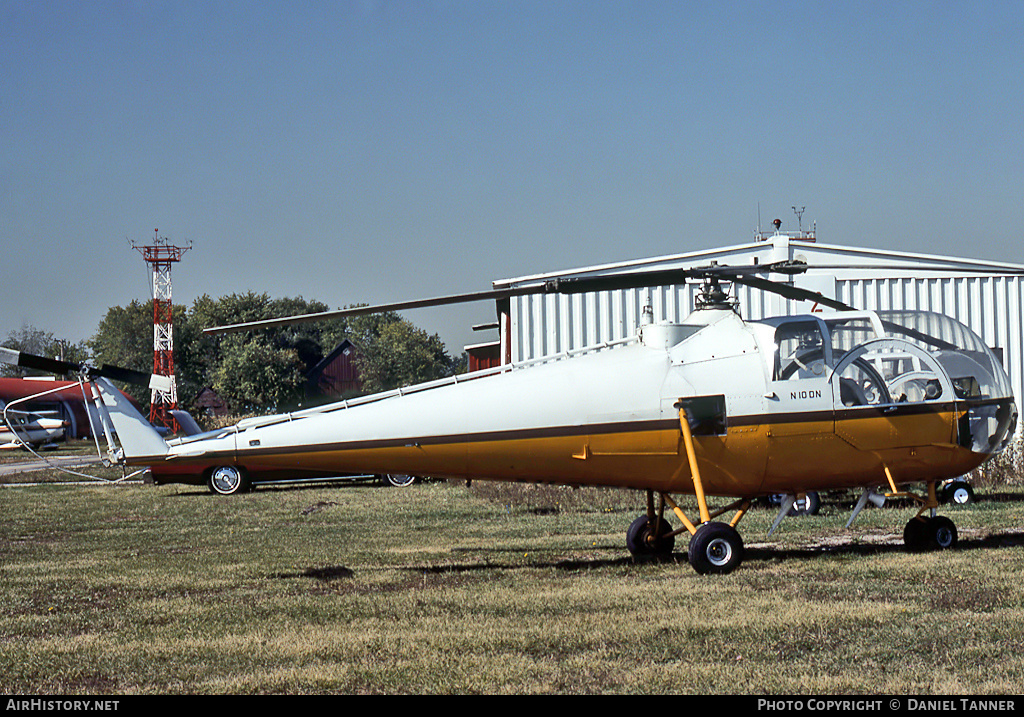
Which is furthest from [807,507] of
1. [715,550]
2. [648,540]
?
[715,550]

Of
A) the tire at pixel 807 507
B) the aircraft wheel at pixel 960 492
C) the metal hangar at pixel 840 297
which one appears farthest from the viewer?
the metal hangar at pixel 840 297

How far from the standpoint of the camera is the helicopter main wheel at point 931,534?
11.6m

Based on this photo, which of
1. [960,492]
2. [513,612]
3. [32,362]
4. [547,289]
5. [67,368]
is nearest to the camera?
[513,612]

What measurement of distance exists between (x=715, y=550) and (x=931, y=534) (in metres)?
2.91

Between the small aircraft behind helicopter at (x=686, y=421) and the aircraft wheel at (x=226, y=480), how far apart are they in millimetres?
14451

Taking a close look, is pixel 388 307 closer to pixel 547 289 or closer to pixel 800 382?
pixel 547 289

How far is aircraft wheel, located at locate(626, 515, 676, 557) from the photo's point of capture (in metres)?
12.1

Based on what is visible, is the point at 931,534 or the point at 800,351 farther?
the point at 931,534

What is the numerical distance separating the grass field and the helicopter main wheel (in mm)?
214

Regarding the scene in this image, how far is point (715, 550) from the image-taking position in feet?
34.5

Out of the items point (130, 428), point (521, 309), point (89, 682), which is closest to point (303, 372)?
point (521, 309)

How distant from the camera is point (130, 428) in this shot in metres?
12.0

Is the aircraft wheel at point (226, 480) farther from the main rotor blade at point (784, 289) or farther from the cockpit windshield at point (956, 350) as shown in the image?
the cockpit windshield at point (956, 350)

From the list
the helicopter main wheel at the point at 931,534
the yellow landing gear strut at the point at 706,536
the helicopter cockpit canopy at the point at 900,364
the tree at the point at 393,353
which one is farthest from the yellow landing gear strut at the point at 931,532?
the tree at the point at 393,353
